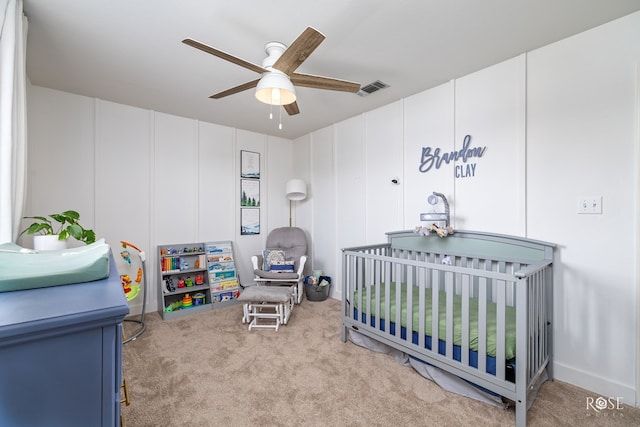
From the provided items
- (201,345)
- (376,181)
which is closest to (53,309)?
(201,345)

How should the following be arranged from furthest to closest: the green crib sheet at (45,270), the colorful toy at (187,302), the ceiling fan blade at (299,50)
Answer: the colorful toy at (187,302) < the ceiling fan blade at (299,50) < the green crib sheet at (45,270)

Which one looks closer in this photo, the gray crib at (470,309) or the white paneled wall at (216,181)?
the gray crib at (470,309)

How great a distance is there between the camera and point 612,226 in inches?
71.9

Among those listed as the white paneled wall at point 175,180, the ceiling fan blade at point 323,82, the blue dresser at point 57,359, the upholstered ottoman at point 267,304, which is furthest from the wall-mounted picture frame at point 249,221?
the blue dresser at point 57,359

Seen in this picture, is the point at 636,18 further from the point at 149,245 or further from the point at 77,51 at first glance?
the point at 149,245

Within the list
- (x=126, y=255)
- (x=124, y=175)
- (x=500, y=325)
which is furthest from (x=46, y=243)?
(x=500, y=325)

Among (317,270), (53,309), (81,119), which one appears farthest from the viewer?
(317,270)

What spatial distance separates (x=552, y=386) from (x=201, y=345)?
8.87ft

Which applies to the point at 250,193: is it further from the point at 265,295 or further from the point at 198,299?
the point at 265,295

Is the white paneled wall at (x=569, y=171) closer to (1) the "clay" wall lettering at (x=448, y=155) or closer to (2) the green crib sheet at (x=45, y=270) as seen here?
(1) the "clay" wall lettering at (x=448, y=155)

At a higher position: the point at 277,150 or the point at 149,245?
the point at 277,150

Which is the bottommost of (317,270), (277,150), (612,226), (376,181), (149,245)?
(317,270)

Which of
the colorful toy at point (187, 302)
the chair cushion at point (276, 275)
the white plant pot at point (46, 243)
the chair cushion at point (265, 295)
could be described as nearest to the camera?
the white plant pot at point (46, 243)

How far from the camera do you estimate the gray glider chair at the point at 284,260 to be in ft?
11.4
